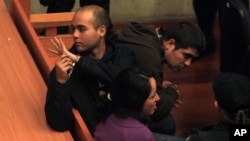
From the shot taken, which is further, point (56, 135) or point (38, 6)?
point (38, 6)

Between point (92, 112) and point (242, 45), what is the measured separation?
84cm

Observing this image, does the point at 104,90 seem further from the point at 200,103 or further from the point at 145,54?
the point at 200,103

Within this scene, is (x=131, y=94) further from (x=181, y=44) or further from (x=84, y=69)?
(x=181, y=44)

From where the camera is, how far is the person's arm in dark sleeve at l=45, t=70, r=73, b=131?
215cm

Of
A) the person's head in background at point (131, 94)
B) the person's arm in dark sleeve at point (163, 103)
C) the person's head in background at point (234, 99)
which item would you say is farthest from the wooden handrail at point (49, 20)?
the person's head in background at point (234, 99)

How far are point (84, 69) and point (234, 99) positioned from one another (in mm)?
631

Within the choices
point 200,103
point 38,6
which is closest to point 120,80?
point 200,103

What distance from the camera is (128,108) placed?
2.02 meters

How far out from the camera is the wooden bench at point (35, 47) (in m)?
2.13

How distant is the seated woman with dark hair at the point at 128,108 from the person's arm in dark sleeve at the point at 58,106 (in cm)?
17

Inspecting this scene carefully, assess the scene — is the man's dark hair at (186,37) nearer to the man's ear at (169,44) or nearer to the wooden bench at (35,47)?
the man's ear at (169,44)

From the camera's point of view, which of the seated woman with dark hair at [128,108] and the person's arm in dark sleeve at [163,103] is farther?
the person's arm in dark sleeve at [163,103]

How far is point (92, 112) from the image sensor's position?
229 cm

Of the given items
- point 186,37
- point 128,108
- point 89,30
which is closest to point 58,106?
point 128,108
